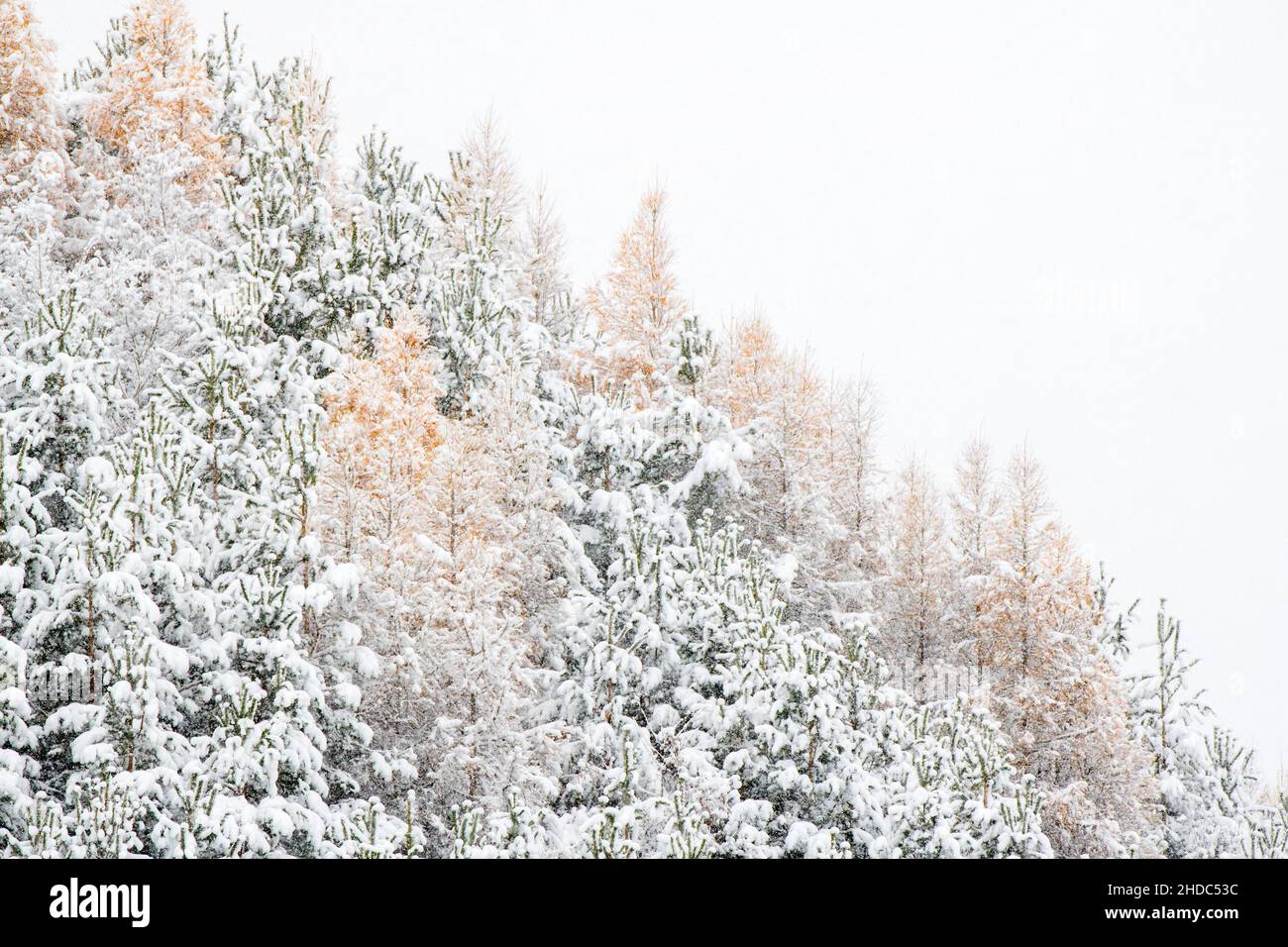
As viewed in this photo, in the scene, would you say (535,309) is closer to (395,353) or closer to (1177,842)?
(395,353)

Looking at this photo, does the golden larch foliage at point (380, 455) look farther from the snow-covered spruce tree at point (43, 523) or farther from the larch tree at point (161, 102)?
the larch tree at point (161, 102)

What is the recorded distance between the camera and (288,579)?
1576 centimetres

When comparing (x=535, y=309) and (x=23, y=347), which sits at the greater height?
(x=535, y=309)

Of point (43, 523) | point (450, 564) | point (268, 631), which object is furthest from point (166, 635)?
point (450, 564)

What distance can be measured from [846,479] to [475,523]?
14.1 meters

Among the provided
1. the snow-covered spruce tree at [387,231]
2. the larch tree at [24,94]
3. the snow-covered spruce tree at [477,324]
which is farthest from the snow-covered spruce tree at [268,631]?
the larch tree at [24,94]

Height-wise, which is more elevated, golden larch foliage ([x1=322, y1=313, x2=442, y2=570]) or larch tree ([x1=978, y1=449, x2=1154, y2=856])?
golden larch foliage ([x1=322, y1=313, x2=442, y2=570])

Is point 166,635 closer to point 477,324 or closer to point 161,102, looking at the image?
point 477,324

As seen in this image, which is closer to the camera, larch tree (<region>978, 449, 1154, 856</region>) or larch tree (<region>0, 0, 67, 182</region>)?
larch tree (<region>978, 449, 1154, 856</region>)

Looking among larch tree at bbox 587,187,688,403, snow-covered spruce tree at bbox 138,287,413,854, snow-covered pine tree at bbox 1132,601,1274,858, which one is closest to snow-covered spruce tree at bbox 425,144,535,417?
larch tree at bbox 587,187,688,403

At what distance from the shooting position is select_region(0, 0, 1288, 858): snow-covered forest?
14.1 meters

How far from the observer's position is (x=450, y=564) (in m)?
17.7

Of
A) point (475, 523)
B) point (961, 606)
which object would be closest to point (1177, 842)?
point (961, 606)

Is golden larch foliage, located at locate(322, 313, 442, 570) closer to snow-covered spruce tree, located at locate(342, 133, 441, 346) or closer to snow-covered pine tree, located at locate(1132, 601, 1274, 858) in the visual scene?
snow-covered spruce tree, located at locate(342, 133, 441, 346)
